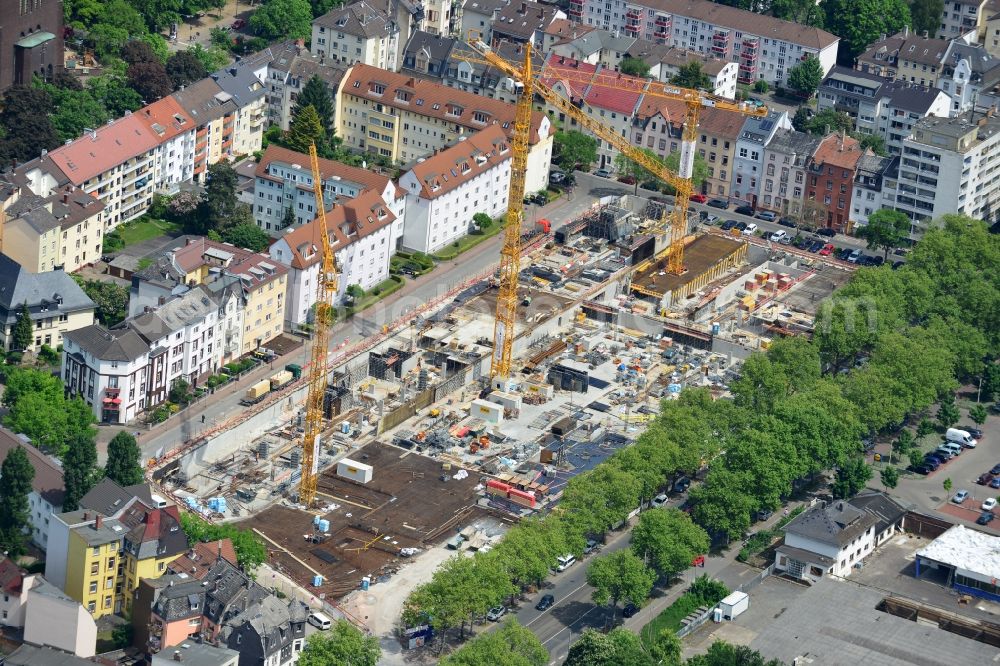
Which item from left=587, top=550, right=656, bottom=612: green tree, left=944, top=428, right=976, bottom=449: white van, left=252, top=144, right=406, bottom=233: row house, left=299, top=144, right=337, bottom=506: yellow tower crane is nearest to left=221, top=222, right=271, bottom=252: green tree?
left=252, top=144, right=406, bottom=233: row house

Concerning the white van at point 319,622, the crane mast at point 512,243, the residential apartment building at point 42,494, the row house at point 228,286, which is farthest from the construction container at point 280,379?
the white van at point 319,622

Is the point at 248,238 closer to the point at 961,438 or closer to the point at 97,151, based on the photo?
the point at 97,151

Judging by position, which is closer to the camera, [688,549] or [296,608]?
[296,608]

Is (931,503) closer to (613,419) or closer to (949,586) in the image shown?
(949,586)

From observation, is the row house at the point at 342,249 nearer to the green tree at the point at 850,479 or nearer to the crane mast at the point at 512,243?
the crane mast at the point at 512,243

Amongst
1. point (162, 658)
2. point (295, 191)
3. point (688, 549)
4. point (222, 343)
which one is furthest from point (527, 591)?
point (295, 191)

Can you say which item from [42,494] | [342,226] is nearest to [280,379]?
[342,226]

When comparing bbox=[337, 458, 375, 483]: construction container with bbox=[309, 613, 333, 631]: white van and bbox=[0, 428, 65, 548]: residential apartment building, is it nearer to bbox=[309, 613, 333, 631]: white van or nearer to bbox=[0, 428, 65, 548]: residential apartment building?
bbox=[309, 613, 333, 631]: white van
